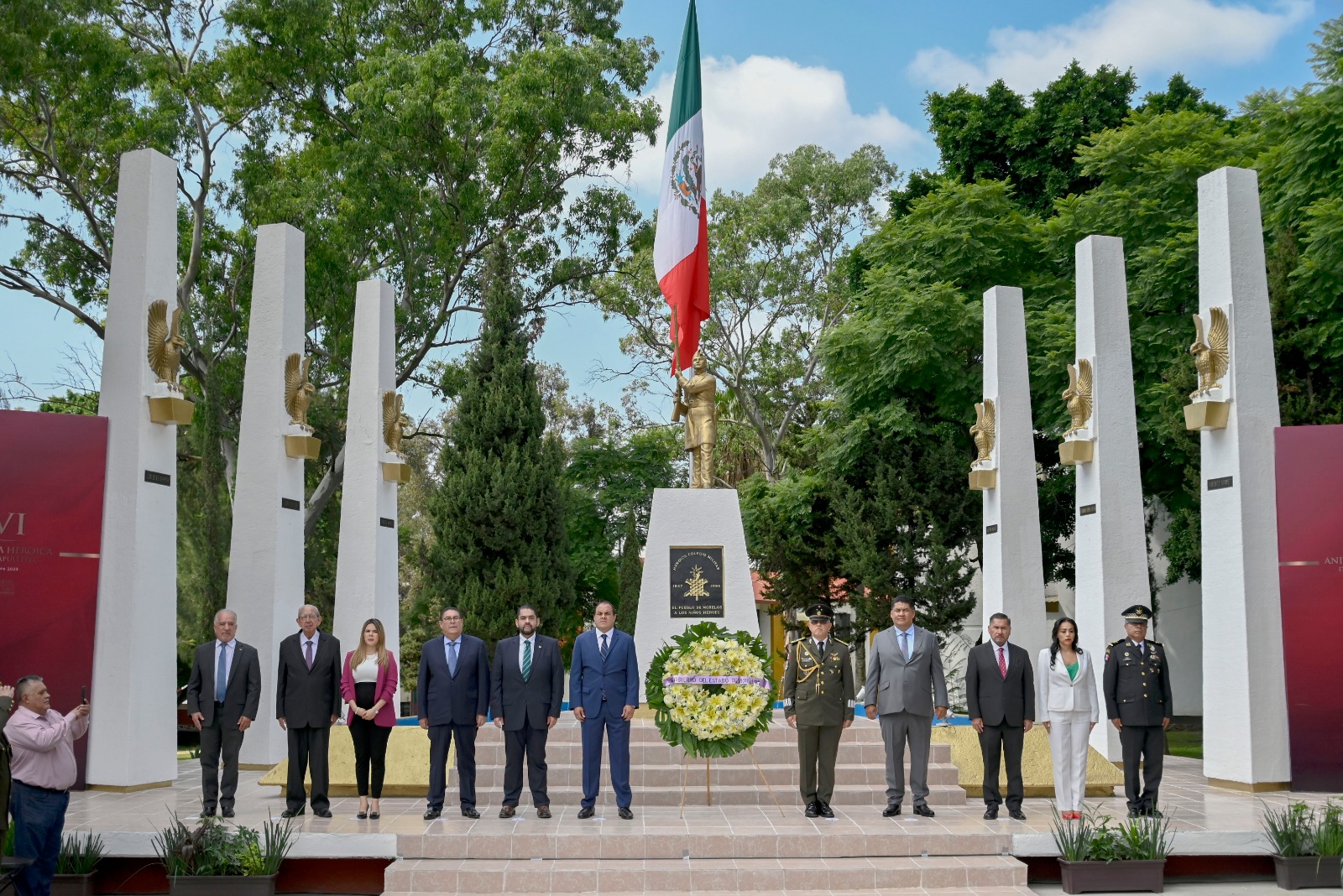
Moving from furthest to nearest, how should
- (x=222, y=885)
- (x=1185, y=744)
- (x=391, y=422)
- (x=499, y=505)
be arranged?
(x=499, y=505) → (x=1185, y=744) → (x=391, y=422) → (x=222, y=885)

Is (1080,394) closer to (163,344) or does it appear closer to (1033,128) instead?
(163,344)

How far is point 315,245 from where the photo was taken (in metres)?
22.9

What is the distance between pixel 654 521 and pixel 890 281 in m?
9.72

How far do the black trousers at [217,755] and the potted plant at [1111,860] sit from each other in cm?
623

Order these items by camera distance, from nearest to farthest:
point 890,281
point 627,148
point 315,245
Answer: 1. point 890,281
2. point 315,245
3. point 627,148

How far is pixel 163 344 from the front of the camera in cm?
1146

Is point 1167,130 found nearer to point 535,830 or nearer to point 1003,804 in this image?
point 1003,804

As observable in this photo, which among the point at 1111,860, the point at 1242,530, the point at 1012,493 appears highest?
the point at 1012,493

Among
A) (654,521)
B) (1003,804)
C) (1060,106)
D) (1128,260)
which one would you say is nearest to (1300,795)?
(1003,804)

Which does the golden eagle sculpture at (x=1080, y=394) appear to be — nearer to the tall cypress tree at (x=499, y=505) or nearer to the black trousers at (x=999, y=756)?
the black trousers at (x=999, y=756)

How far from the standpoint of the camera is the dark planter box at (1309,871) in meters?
7.79

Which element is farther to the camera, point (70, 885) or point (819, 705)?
point (819, 705)

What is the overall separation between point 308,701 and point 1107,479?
9266 millimetres

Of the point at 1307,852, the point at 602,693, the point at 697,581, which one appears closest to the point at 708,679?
the point at 602,693
